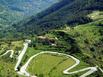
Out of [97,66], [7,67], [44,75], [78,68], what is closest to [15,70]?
[7,67]

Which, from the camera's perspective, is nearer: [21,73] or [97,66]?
[21,73]

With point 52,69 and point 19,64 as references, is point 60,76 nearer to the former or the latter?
point 52,69

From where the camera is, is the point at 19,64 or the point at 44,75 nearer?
the point at 44,75

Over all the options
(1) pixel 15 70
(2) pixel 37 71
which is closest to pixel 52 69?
(2) pixel 37 71

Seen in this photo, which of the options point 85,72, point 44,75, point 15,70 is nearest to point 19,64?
point 15,70

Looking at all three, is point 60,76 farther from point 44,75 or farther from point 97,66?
point 97,66

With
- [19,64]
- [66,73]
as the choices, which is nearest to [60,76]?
[66,73]

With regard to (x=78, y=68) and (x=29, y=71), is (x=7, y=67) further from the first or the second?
(x=78, y=68)
